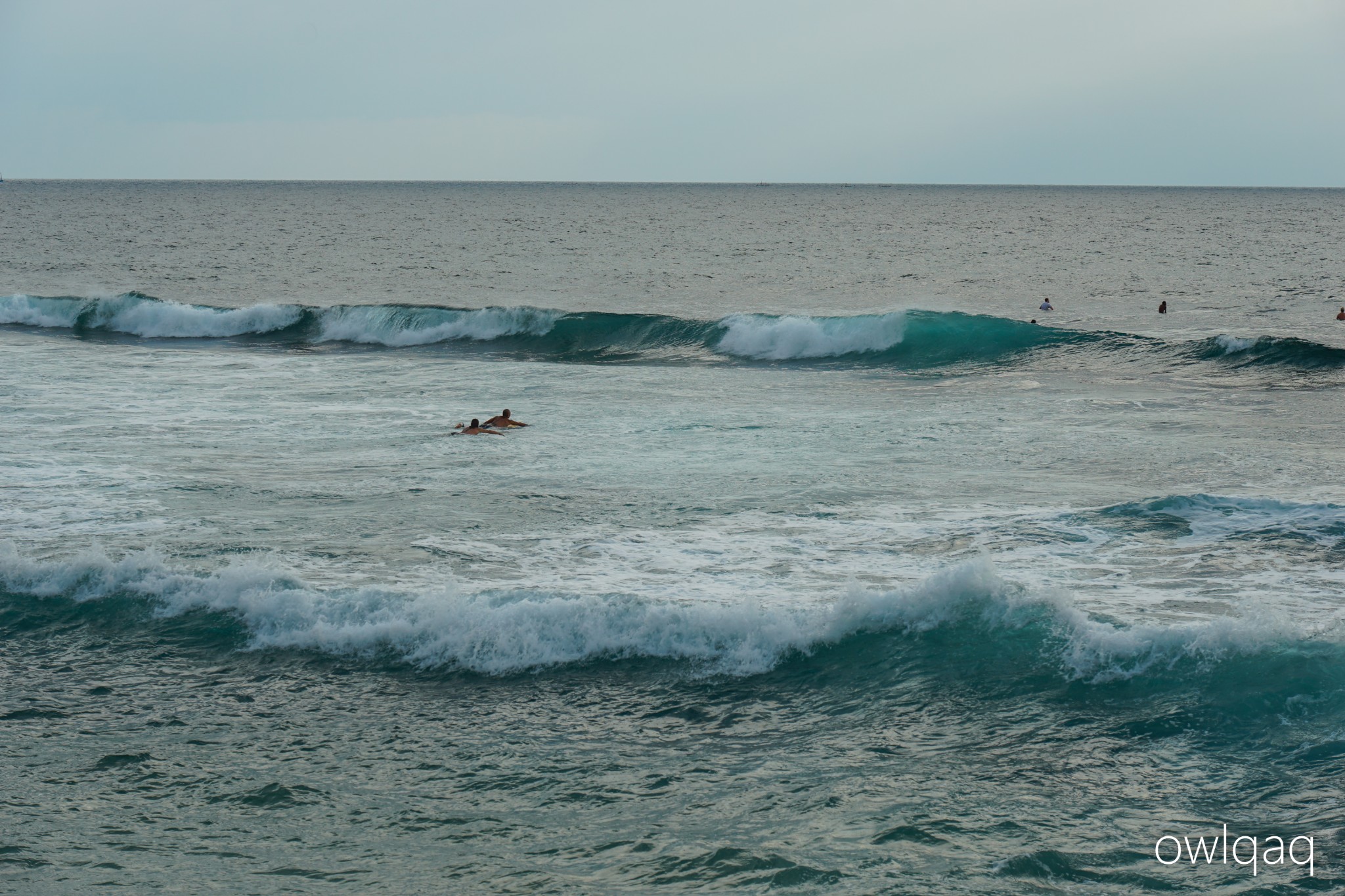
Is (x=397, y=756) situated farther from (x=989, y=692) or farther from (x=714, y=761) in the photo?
(x=989, y=692)

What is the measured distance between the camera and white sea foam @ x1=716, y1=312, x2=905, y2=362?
31812mm

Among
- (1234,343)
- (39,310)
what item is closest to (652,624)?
(1234,343)

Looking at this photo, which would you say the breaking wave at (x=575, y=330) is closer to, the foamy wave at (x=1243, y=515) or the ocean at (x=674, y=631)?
the ocean at (x=674, y=631)

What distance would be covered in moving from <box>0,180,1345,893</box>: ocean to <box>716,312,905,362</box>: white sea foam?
16.9ft

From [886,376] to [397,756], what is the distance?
21515 millimetres

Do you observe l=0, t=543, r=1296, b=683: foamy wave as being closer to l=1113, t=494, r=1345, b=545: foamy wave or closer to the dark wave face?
l=1113, t=494, r=1345, b=545: foamy wave

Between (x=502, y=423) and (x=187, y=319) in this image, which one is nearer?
(x=502, y=423)

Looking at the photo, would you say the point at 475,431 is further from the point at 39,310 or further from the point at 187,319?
the point at 39,310

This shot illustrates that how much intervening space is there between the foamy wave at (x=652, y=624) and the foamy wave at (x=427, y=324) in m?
25.2

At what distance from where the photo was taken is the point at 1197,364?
26938 mm

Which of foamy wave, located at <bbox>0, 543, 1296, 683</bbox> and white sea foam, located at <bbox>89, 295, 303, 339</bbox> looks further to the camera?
white sea foam, located at <bbox>89, 295, 303, 339</bbox>

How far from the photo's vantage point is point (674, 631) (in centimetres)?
977

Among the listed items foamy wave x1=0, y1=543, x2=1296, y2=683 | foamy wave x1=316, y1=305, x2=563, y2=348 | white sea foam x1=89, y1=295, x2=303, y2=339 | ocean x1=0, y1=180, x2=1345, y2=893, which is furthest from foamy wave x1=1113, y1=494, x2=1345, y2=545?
white sea foam x1=89, y1=295, x2=303, y2=339

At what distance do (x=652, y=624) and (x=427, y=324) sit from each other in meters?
27.9
